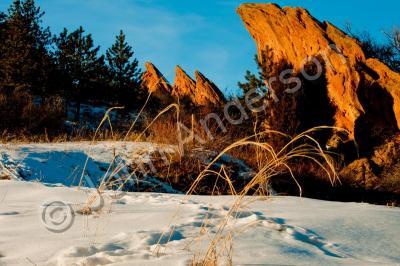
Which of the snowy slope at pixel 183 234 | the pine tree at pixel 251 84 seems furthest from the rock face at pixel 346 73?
the snowy slope at pixel 183 234

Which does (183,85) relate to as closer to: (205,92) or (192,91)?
(192,91)

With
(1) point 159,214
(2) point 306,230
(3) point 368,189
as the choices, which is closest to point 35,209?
(1) point 159,214

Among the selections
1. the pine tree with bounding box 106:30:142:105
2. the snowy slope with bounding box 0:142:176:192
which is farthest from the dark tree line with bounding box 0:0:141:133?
the snowy slope with bounding box 0:142:176:192

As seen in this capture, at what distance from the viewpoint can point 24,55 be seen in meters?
23.7

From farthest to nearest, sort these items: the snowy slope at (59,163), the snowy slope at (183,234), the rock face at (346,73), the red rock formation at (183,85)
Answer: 1. the red rock formation at (183,85)
2. the rock face at (346,73)
3. the snowy slope at (59,163)
4. the snowy slope at (183,234)

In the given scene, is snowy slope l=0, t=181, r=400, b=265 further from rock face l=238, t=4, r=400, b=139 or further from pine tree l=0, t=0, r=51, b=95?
pine tree l=0, t=0, r=51, b=95

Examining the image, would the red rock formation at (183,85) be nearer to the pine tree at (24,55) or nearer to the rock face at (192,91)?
the rock face at (192,91)

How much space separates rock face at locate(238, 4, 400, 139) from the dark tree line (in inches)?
396

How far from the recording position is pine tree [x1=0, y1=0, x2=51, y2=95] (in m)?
23.6

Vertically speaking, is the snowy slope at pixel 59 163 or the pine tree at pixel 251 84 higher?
the pine tree at pixel 251 84

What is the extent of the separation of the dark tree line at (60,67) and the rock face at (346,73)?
396 inches

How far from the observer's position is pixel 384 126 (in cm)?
1753

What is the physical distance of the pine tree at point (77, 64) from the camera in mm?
26172

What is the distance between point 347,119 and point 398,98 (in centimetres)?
191
